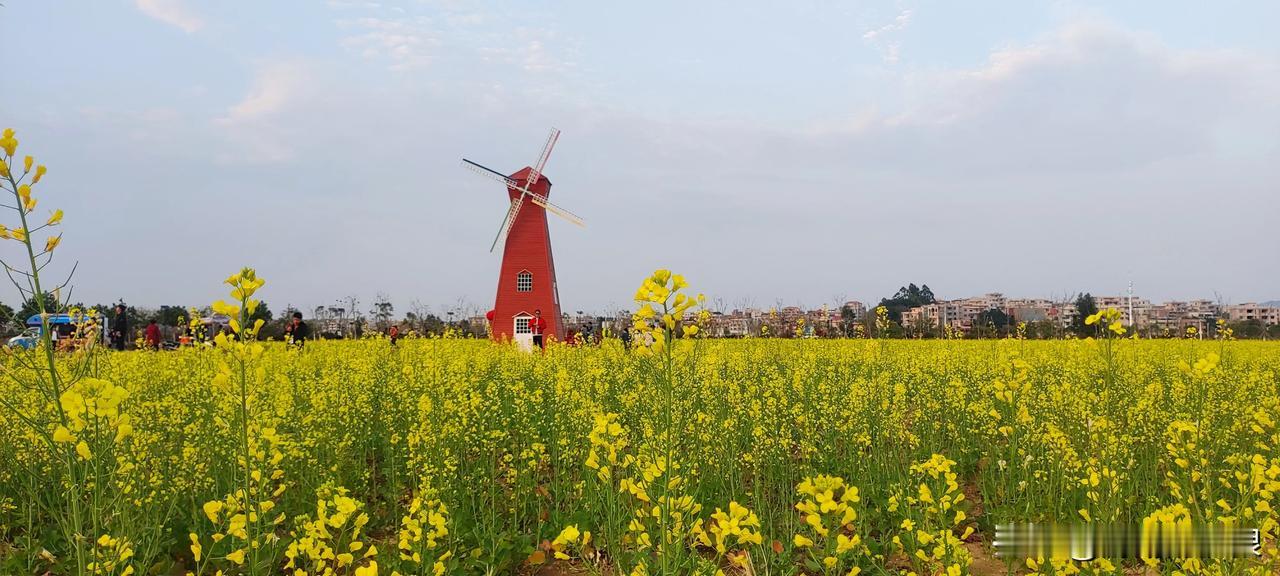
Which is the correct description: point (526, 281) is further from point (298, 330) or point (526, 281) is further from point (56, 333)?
point (56, 333)

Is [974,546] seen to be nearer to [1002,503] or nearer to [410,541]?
[1002,503]

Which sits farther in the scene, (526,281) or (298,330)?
(526,281)

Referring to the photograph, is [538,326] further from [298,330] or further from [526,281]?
[298,330]

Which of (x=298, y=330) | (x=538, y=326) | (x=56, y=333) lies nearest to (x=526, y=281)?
(x=538, y=326)

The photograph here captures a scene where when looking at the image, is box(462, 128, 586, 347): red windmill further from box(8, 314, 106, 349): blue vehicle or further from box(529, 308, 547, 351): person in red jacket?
box(8, 314, 106, 349): blue vehicle

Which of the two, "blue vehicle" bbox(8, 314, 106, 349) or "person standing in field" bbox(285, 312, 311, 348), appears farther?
"person standing in field" bbox(285, 312, 311, 348)

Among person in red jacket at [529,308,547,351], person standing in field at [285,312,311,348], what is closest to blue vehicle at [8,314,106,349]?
person standing in field at [285,312,311,348]

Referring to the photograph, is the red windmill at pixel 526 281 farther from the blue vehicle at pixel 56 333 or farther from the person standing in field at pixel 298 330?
the blue vehicle at pixel 56 333

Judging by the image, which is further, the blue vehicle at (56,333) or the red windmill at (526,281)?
the red windmill at (526,281)

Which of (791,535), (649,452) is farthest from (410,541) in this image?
(791,535)

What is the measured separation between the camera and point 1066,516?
4500 millimetres

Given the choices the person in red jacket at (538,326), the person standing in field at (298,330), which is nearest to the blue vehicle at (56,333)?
the person standing in field at (298,330)

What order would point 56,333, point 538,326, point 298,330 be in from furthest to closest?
point 538,326, point 298,330, point 56,333

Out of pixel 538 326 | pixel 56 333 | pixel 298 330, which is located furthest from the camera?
pixel 538 326
